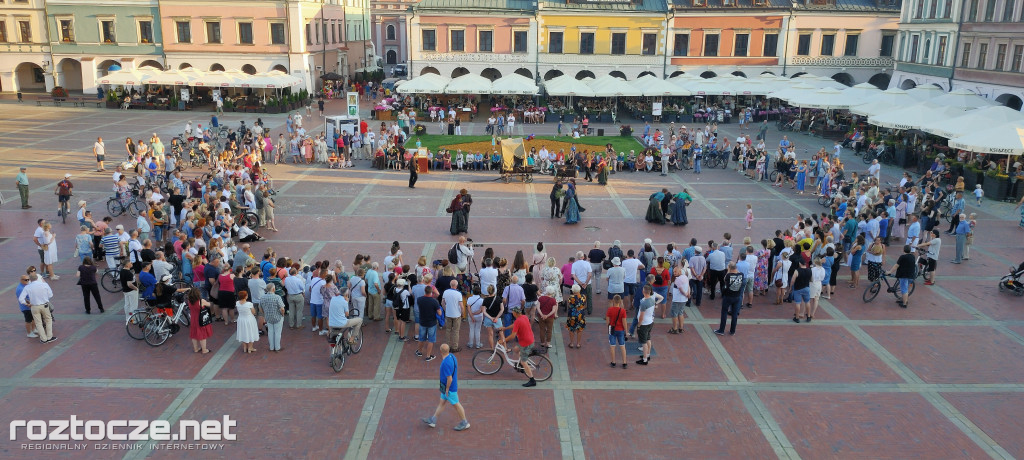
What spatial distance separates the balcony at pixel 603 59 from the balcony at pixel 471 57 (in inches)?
75.5

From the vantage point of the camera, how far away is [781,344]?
1309 cm

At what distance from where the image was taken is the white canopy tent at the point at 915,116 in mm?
28116

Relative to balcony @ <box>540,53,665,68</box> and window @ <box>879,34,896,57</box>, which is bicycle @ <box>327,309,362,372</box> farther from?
window @ <box>879,34,896,57</box>

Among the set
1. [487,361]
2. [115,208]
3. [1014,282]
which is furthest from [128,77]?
[1014,282]

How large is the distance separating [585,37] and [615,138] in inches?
602

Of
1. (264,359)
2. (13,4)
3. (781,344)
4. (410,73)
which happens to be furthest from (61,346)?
(13,4)

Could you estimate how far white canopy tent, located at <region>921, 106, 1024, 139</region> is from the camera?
25297 millimetres

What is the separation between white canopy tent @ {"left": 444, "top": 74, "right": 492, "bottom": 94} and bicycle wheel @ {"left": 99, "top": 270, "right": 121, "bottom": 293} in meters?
27.0

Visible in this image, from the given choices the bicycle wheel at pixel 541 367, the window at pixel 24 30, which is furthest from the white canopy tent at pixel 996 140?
the window at pixel 24 30

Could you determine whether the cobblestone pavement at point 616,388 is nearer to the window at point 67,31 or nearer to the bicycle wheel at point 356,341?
the bicycle wheel at point 356,341

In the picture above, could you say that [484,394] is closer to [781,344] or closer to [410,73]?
[781,344]

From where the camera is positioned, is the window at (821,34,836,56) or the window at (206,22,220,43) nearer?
the window at (206,22,220,43)

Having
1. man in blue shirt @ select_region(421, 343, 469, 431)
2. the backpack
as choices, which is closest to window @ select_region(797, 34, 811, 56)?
the backpack

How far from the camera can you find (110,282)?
51.1 ft
